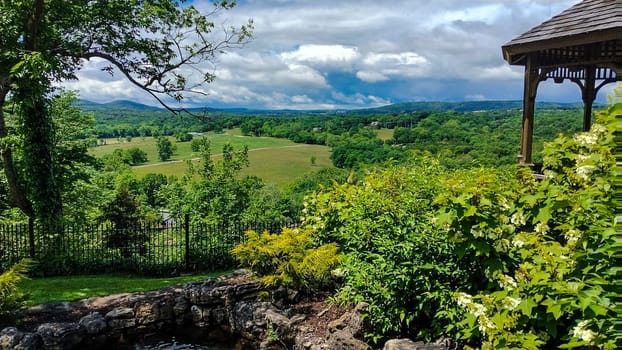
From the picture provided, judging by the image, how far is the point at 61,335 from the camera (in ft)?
23.6

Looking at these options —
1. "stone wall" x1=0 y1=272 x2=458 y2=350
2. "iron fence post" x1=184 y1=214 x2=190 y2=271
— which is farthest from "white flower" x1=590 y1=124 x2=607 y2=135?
"iron fence post" x1=184 y1=214 x2=190 y2=271

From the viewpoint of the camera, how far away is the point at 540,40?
7953 mm

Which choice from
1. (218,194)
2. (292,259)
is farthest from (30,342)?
(218,194)

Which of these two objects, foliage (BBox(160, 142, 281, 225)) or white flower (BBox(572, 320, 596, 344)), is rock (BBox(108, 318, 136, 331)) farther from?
white flower (BBox(572, 320, 596, 344))

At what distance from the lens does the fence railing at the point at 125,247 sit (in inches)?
433

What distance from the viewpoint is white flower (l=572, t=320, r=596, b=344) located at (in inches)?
117

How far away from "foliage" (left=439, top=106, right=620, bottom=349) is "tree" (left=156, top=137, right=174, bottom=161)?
47.5 meters

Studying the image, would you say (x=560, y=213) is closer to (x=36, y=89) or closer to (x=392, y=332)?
(x=392, y=332)

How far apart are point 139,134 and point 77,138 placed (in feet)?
138

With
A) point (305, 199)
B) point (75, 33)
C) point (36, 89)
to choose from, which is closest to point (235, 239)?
point (305, 199)

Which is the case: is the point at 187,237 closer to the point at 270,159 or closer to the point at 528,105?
the point at 528,105

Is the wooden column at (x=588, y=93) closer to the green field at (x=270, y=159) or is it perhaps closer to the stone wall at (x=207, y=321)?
the stone wall at (x=207, y=321)

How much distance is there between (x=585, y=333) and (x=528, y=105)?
637 centimetres

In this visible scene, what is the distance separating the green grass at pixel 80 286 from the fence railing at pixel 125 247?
2.14 feet
